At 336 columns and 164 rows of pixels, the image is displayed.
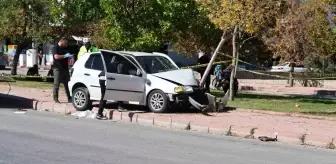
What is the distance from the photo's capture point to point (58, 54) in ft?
50.0

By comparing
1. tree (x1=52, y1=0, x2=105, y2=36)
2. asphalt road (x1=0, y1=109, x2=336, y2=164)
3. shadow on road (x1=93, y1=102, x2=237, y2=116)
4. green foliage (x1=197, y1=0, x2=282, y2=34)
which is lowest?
asphalt road (x1=0, y1=109, x2=336, y2=164)

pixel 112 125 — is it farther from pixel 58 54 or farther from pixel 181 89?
pixel 58 54

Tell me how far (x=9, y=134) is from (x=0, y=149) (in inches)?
63.2

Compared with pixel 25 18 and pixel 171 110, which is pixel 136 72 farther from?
pixel 25 18

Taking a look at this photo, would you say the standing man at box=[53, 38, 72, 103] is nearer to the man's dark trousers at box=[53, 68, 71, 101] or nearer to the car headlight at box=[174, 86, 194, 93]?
the man's dark trousers at box=[53, 68, 71, 101]

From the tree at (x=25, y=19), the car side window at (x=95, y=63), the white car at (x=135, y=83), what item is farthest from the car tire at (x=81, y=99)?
the tree at (x=25, y=19)

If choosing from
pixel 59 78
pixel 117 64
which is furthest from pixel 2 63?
pixel 117 64

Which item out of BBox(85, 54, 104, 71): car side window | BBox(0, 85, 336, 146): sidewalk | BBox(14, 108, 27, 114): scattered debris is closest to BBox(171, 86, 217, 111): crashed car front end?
BBox(0, 85, 336, 146): sidewalk

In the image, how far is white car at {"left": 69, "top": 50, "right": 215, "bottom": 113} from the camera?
45.3ft

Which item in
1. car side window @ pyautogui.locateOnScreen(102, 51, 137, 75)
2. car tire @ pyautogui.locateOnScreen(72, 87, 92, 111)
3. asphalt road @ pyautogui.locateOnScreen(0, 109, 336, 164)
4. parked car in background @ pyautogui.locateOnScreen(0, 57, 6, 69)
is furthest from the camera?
parked car in background @ pyautogui.locateOnScreen(0, 57, 6, 69)

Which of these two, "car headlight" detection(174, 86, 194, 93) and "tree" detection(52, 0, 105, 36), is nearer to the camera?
"car headlight" detection(174, 86, 194, 93)

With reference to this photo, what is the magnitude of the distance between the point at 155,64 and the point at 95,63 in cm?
164

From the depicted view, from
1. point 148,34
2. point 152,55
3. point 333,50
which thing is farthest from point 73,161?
point 148,34

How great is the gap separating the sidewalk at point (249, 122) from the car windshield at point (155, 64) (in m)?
1.28
